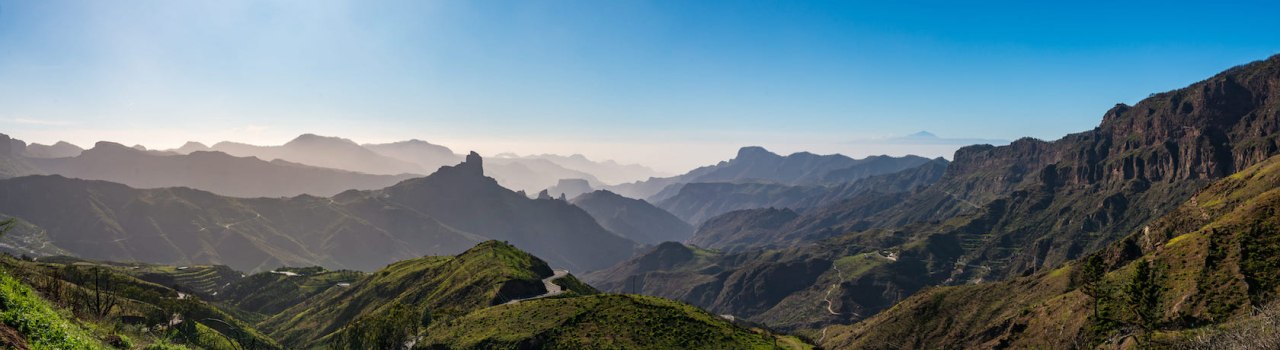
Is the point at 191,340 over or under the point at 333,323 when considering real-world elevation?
over

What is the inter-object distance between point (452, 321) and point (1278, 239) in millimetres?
157527

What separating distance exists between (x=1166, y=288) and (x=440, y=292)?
175853 millimetres

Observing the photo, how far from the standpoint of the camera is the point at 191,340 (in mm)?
102688

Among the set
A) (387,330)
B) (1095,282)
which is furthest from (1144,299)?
(387,330)

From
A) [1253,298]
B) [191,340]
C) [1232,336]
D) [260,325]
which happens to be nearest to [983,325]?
[1253,298]

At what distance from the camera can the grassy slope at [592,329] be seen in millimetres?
93500

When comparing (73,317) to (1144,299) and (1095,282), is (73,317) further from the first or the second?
(1095,282)

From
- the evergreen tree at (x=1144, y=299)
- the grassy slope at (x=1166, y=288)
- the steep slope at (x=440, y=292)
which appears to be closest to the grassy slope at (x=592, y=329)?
the steep slope at (x=440, y=292)

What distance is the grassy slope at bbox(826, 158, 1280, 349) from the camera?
9131 centimetres

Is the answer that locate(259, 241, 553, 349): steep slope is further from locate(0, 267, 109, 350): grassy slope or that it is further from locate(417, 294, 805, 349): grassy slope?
locate(0, 267, 109, 350): grassy slope

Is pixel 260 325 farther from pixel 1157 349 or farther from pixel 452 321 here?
pixel 1157 349

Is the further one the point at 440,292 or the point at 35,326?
the point at 440,292

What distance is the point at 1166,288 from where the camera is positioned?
99938 millimetres

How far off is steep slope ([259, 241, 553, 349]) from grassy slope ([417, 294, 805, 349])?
31.4 meters
